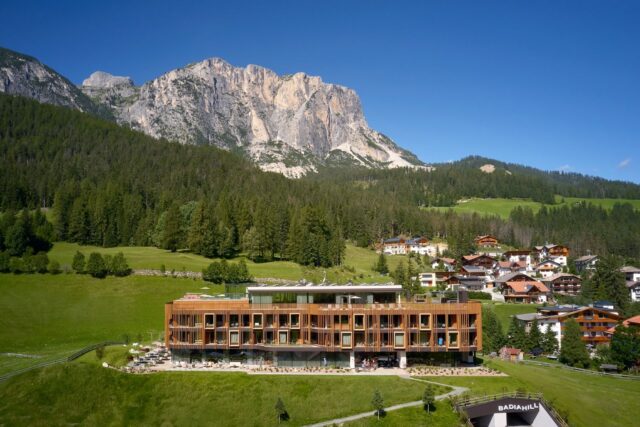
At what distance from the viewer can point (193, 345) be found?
60344 millimetres

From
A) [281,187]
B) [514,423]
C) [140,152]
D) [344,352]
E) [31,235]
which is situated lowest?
[514,423]

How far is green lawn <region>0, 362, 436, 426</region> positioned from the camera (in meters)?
47.8

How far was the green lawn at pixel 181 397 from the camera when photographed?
47812mm

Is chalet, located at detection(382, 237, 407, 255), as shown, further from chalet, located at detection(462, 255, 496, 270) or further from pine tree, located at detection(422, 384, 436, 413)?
pine tree, located at detection(422, 384, 436, 413)

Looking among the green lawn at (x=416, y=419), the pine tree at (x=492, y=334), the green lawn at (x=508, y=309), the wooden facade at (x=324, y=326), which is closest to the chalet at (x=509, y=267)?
the green lawn at (x=508, y=309)

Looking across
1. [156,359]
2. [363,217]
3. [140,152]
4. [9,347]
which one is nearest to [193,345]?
[156,359]

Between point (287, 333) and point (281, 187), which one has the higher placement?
point (281, 187)

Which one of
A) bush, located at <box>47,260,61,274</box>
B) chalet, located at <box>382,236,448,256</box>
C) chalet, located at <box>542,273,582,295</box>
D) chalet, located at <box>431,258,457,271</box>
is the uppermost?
chalet, located at <box>382,236,448,256</box>

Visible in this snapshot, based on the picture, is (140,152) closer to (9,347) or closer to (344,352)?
(9,347)

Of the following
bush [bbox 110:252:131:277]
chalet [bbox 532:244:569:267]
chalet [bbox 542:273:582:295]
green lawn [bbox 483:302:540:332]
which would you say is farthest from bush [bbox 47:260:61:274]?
chalet [bbox 532:244:569:267]

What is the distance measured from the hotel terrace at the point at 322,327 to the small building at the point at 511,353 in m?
18.1

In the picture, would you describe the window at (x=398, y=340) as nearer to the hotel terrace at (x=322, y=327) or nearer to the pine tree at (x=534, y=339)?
the hotel terrace at (x=322, y=327)

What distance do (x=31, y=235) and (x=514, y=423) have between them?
9613 cm

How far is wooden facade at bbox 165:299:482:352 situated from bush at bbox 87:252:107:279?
134ft
